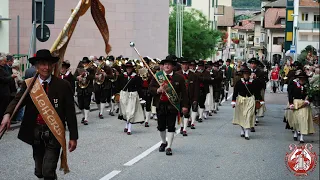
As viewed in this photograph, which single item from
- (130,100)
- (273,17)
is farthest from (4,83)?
(273,17)

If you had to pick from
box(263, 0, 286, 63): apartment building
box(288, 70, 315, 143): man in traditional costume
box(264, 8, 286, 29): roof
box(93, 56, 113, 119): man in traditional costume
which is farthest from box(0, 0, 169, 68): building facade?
box(264, 8, 286, 29): roof

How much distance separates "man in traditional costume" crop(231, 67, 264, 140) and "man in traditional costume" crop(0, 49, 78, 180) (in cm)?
830

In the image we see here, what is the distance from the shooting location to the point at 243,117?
53.4ft

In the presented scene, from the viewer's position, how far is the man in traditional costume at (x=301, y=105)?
15.5m

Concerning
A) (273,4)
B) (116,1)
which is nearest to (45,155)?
(116,1)

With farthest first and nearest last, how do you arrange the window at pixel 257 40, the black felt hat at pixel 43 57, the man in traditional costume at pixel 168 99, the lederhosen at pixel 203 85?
the window at pixel 257 40 < the lederhosen at pixel 203 85 < the man in traditional costume at pixel 168 99 < the black felt hat at pixel 43 57

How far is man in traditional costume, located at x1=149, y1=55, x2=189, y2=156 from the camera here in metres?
13.3

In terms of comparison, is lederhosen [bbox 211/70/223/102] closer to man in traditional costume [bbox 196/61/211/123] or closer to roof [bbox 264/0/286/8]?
man in traditional costume [bbox 196/61/211/123]

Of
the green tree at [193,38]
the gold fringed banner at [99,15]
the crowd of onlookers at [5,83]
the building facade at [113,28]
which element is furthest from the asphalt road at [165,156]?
the green tree at [193,38]

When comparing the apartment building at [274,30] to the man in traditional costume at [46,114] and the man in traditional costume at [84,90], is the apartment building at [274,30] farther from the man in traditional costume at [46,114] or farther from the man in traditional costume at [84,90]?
the man in traditional costume at [46,114]

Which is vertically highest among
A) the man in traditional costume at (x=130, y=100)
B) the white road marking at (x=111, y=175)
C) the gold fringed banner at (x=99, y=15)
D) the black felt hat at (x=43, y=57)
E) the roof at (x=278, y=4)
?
the roof at (x=278, y=4)

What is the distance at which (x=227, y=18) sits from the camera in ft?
393

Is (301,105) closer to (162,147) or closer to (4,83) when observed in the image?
(162,147)

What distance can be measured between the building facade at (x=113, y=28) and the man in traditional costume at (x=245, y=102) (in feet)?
64.4
